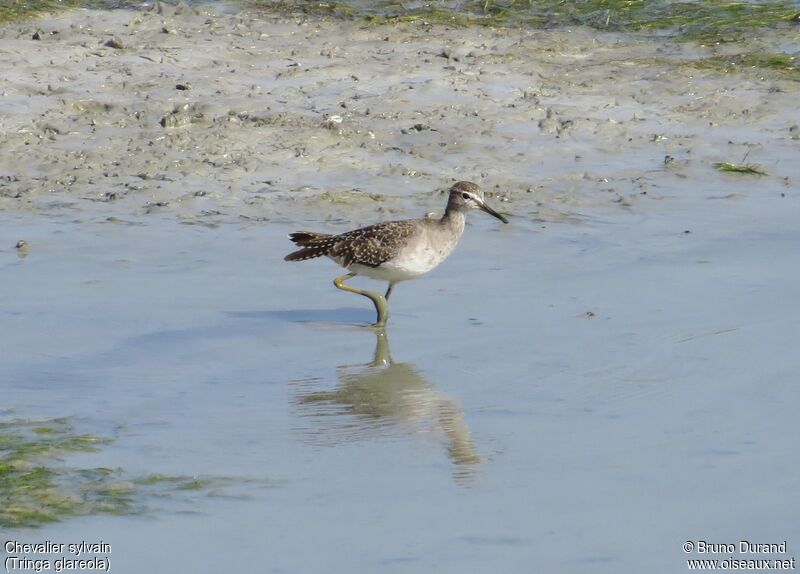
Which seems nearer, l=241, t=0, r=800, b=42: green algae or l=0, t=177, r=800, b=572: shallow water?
l=0, t=177, r=800, b=572: shallow water

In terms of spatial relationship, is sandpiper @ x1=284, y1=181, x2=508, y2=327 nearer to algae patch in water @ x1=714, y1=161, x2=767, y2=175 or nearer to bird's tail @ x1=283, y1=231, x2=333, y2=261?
bird's tail @ x1=283, y1=231, x2=333, y2=261

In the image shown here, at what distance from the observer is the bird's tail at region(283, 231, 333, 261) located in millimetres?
9844

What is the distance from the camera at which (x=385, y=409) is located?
7.87 m

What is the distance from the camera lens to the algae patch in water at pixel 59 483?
6.37 metres

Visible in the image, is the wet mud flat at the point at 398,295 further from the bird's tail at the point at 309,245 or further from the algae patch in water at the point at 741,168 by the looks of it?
the bird's tail at the point at 309,245

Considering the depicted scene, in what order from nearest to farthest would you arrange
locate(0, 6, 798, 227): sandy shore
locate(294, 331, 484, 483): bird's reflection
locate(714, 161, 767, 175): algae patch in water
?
1. locate(294, 331, 484, 483): bird's reflection
2. locate(0, 6, 798, 227): sandy shore
3. locate(714, 161, 767, 175): algae patch in water

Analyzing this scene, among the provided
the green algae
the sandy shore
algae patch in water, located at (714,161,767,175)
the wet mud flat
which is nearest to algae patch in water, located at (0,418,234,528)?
the wet mud flat

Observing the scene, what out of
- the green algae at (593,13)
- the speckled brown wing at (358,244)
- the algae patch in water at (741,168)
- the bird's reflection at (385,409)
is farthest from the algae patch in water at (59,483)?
the green algae at (593,13)

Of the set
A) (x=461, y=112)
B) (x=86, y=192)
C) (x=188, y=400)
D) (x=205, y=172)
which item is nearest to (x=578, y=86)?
(x=461, y=112)

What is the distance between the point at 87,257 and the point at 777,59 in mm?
7875

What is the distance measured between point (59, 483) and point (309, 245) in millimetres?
3554

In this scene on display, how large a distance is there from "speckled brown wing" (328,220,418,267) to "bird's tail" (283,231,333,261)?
63 mm

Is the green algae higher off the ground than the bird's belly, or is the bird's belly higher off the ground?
the green algae

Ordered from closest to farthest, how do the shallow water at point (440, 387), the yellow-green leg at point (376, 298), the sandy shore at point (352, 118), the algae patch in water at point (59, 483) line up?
the shallow water at point (440, 387), the algae patch in water at point (59, 483), the yellow-green leg at point (376, 298), the sandy shore at point (352, 118)
